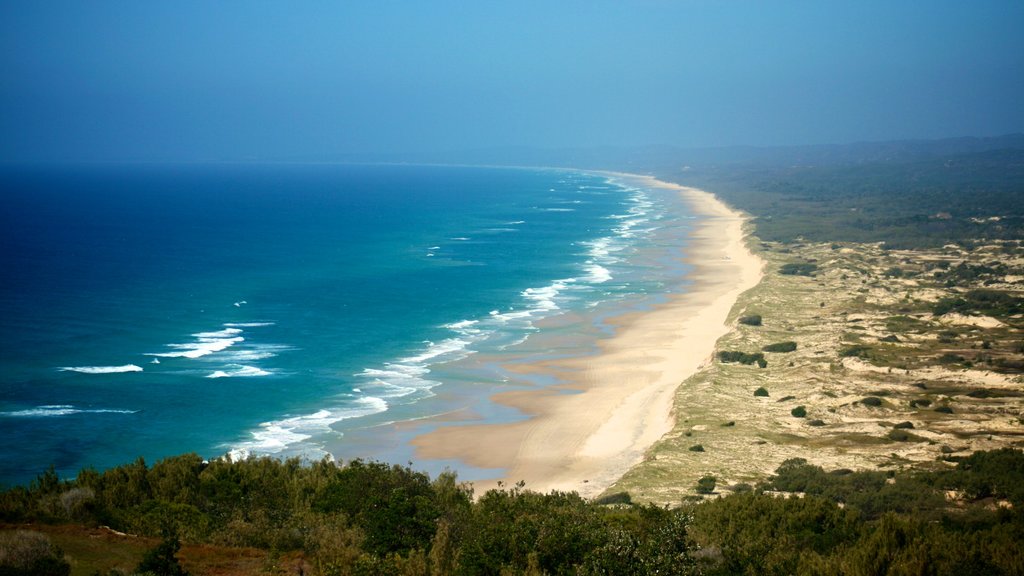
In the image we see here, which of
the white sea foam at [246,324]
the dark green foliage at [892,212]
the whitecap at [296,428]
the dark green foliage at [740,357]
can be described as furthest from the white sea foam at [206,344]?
the dark green foliage at [892,212]

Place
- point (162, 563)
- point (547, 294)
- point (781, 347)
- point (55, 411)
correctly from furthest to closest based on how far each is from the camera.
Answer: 1. point (547, 294)
2. point (781, 347)
3. point (55, 411)
4. point (162, 563)

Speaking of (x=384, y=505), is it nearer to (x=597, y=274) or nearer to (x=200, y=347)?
(x=200, y=347)

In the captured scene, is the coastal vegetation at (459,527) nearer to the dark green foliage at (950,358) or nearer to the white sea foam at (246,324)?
the dark green foliage at (950,358)

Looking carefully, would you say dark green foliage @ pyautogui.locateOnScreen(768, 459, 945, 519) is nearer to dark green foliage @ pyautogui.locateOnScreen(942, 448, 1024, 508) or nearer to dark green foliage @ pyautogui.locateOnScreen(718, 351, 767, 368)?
dark green foliage @ pyautogui.locateOnScreen(942, 448, 1024, 508)

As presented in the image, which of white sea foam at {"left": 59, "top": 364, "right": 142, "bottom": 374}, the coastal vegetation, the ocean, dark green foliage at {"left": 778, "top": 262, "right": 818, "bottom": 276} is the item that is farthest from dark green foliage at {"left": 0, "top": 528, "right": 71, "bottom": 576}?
dark green foliage at {"left": 778, "top": 262, "right": 818, "bottom": 276}

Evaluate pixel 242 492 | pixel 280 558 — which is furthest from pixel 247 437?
pixel 280 558

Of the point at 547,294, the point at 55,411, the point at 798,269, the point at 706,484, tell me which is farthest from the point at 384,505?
the point at 798,269
